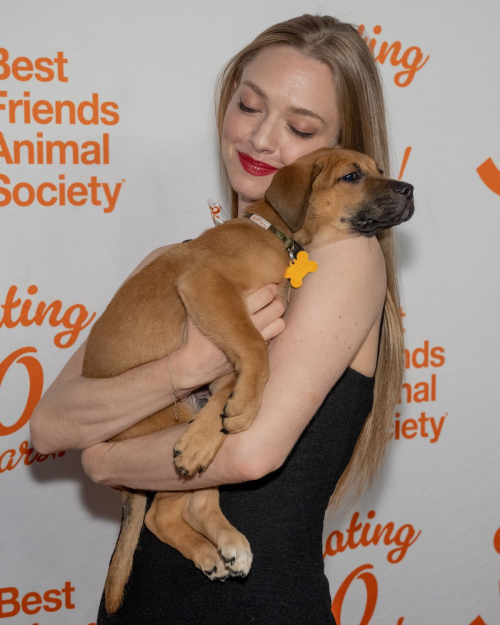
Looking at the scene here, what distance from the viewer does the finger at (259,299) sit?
187cm

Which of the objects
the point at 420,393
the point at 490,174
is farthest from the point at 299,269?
the point at 490,174

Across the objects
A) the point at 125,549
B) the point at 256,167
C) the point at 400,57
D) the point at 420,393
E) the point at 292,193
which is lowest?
the point at 125,549

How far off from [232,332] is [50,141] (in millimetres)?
1523

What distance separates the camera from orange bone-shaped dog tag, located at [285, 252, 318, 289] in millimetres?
1805

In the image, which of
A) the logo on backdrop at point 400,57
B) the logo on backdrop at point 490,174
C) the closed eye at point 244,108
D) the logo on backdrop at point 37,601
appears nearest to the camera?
the closed eye at point 244,108

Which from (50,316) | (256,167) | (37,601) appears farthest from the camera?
(37,601)

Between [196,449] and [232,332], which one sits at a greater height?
[232,332]

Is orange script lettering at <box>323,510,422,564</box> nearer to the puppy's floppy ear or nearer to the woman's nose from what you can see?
the puppy's floppy ear

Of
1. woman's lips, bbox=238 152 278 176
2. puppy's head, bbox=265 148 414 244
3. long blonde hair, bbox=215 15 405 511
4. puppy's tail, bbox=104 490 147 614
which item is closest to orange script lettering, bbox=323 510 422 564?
long blonde hair, bbox=215 15 405 511

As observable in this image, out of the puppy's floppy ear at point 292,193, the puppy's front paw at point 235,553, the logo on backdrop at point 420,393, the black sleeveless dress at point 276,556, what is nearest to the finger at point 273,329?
the black sleeveless dress at point 276,556

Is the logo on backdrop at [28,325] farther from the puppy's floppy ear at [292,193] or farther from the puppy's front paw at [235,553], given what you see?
the puppy's front paw at [235,553]

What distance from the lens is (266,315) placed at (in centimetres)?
186

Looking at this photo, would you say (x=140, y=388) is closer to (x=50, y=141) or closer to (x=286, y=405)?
(x=286, y=405)

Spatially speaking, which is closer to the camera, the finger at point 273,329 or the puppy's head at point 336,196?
the finger at point 273,329
